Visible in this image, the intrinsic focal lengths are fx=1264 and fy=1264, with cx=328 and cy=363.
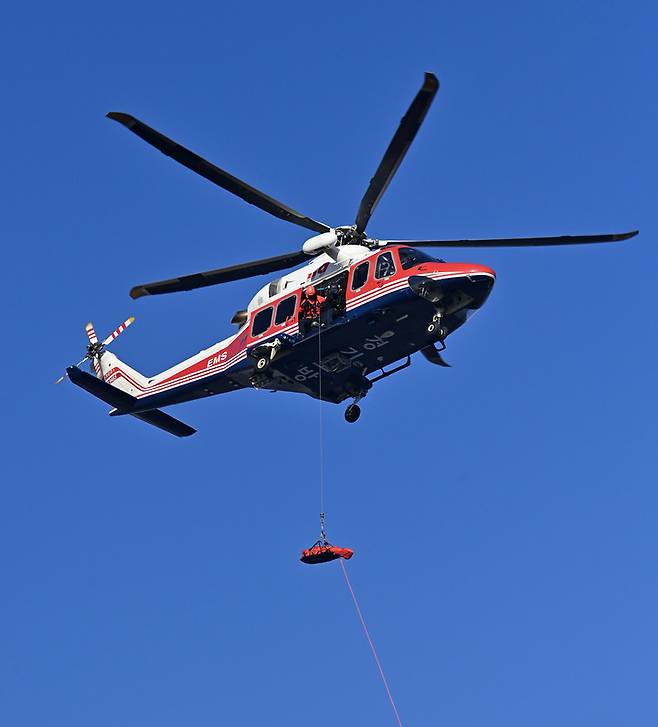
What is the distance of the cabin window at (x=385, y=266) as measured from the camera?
108ft

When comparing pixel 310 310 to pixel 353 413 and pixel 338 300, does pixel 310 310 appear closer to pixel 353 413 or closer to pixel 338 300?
pixel 338 300

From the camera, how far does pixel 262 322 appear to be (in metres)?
35.7

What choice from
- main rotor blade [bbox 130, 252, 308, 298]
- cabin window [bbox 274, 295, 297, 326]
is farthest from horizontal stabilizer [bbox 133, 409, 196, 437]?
main rotor blade [bbox 130, 252, 308, 298]

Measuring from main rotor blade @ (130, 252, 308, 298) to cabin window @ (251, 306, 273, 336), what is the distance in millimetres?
1736

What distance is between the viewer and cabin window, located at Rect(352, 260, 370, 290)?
109 feet

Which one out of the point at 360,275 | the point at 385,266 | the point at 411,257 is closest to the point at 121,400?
the point at 360,275

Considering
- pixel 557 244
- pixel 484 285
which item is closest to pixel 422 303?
pixel 484 285

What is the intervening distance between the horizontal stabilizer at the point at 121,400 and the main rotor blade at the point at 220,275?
5.31 metres

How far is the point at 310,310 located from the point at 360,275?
1.69 meters

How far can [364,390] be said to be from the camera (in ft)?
115

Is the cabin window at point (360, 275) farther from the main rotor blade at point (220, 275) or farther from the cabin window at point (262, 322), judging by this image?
the cabin window at point (262, 322)

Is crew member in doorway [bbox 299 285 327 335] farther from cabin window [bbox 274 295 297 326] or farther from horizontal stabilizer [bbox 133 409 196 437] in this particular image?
horizontal stabilizer [bbox 133 409 196 437]

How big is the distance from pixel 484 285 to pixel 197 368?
9.79 metres

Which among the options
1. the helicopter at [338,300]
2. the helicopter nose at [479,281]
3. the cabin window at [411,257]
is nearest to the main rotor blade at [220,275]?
the helicopter at [338,300]
